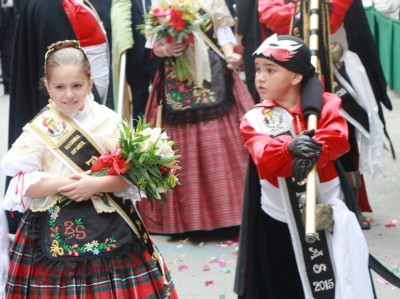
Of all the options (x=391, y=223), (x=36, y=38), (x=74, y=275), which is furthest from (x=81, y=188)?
(x=391, y=223)

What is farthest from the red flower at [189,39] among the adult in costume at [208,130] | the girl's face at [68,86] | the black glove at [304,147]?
the black glove at [304,147]

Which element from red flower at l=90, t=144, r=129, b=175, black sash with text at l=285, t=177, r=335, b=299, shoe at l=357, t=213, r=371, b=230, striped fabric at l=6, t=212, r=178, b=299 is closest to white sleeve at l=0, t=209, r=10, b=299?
striped fabric at l=6, t=212, r=178, b=299

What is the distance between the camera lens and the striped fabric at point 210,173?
21.0ft

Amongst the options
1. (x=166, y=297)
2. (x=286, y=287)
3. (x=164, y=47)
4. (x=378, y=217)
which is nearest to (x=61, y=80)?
(x=166, y=297)

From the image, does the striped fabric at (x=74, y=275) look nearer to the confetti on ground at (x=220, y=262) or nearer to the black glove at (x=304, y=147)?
the black glove at (x=304, y=147)

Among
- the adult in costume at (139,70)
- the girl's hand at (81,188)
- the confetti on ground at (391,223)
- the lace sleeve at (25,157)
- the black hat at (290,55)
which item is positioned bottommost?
the confetti on ground at (391,223)

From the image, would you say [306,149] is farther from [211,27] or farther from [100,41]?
[211,27]

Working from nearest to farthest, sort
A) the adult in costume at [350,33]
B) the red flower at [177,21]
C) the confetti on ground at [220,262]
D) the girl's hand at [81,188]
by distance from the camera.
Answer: the girl's hand at [81,188]
the adult in costume at [350,33]
the confetti on ground at [220,262]
the red flower at [177,21]

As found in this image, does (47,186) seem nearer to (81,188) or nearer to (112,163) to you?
(81,188)

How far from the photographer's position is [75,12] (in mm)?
5336

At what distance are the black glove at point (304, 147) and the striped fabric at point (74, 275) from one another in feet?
2.63

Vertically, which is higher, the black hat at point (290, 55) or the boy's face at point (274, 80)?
the black hat at point (290, 55)

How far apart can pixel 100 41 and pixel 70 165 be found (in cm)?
162

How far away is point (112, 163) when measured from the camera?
397cm
